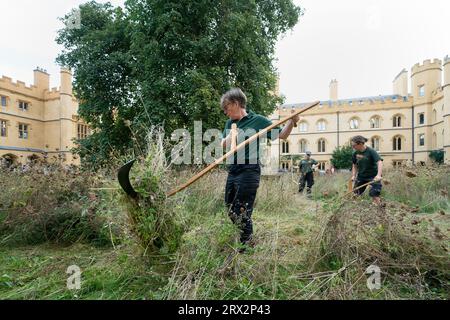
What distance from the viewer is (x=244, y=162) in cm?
285

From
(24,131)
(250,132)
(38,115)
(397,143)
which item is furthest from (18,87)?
(397,143)

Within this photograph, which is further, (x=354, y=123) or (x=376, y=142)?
(x=376, y=142)

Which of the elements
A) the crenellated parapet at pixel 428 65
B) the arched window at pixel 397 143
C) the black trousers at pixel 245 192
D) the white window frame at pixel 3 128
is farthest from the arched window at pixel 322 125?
the black trousers at pixel 245 192

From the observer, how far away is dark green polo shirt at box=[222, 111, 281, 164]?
9.27 ft

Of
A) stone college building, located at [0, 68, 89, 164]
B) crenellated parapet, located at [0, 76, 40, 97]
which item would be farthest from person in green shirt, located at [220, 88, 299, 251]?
crenellated parapet, located at [0, 76, 40, 97]

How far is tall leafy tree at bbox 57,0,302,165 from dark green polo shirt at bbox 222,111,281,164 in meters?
7.08

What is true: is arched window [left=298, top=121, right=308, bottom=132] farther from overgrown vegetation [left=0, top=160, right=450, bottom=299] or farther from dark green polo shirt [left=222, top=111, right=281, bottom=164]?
dark green polo shirt [left=222, top=111, right=281, bottom=164]

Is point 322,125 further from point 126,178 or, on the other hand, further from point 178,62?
point 126,178

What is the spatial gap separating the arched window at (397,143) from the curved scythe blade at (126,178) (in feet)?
138

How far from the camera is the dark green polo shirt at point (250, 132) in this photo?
9.27 feet

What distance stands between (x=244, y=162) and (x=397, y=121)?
40746 mm

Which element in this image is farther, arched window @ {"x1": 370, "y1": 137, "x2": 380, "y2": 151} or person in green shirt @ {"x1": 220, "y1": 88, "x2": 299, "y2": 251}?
arched window @ {"x1": 370, "y1": 137, "x2": 380, "y2": 151}
